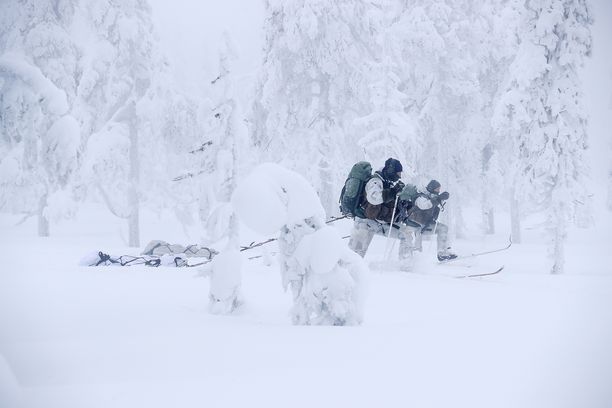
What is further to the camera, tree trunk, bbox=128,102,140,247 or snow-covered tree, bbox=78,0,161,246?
tree trunk, bbox=128,102,140,247

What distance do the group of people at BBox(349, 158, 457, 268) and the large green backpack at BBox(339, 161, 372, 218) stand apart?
4.7 inches

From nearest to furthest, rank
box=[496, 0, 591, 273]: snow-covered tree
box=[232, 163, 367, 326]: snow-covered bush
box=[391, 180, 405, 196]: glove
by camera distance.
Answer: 1. box=[232, 163, 367, 326]: snow-covered bush
2. box=[391, 180, 405, 196]: glove
3. box=[496, 0, 591, 273]: snow-covered tree

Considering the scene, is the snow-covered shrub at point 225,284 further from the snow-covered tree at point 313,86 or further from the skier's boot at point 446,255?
the snow-covered tree at point 313,86

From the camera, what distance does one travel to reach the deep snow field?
270 centimetres

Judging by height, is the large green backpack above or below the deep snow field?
above

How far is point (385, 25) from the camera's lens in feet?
67.1

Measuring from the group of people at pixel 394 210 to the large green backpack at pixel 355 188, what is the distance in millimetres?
119

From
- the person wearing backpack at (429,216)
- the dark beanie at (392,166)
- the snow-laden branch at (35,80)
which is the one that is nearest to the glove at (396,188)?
the dark beanie at (392,166)

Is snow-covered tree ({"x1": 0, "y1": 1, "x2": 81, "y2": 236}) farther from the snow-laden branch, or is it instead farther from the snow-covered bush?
the snow-covered bush

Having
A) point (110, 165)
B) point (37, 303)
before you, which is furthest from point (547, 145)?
point (110, 165)

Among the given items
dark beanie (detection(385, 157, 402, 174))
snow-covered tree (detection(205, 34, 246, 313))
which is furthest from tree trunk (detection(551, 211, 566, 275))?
snow-covered tree (detection(205, 34, 246, 313))

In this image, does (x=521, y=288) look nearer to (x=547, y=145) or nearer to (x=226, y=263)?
(x=226, y=263)

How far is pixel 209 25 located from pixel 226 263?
54.3m

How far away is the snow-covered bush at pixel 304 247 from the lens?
4594mm
